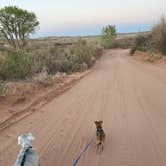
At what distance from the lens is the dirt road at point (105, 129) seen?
6062mm

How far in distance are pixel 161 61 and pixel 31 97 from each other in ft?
68.1

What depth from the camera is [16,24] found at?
40.9 meters

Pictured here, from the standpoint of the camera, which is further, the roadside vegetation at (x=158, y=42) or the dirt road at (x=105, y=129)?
the roadside vegetation at (x=158, y=42)

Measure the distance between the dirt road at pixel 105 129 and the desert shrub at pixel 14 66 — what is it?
4.27m

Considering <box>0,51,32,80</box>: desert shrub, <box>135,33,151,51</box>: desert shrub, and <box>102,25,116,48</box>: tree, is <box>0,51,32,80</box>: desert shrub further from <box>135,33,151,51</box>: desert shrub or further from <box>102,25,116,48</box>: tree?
<box>102,25,116,48</box>: tree

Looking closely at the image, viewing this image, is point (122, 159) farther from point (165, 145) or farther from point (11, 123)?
point (11, 123)

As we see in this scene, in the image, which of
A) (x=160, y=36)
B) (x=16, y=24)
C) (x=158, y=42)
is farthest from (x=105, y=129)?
(x=16, y=24)

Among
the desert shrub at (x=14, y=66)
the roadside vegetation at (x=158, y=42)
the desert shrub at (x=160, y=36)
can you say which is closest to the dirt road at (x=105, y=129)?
the desert shrub at (x=14, y=66)

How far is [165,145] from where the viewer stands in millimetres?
6586

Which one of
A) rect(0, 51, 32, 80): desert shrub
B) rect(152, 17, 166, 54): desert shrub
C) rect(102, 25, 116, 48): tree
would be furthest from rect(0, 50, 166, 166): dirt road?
rect(102, 25, 116, 48): tree

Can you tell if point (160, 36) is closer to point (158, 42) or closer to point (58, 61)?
point (158, 42)

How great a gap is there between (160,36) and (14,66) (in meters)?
22.3

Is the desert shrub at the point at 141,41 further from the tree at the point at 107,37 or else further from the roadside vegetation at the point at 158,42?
the tree at the point at 107,37

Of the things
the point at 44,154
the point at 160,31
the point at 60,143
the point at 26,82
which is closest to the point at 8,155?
the point at 44,154
